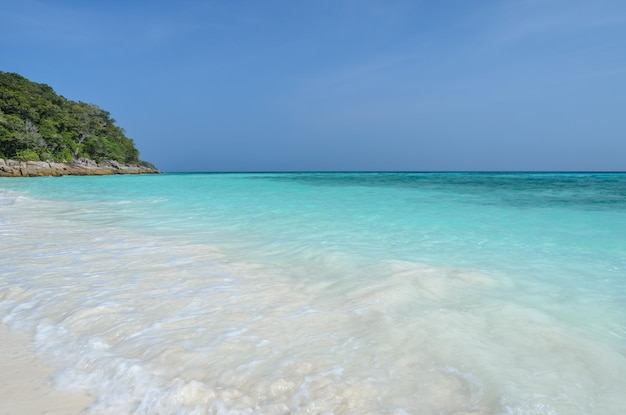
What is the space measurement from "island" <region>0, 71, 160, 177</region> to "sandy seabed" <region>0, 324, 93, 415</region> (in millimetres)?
44147

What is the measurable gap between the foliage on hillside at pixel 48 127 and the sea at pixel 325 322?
43724mm

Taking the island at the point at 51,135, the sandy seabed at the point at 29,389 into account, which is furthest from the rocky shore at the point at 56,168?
the sandy seabed at the point at 29,389

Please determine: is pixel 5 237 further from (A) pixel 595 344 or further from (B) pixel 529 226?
(B) pixel 529 226

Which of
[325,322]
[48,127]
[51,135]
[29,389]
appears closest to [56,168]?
[51,135]

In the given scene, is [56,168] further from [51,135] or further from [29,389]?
[29,389]

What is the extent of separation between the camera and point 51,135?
140 feet

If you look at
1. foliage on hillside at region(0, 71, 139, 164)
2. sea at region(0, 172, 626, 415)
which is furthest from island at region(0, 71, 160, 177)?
sea at region(0, 172, 626, 415)

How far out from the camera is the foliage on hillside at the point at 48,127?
39.3 metres

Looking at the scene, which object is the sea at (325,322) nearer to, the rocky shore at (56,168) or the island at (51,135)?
the rocky shore at (56,168)

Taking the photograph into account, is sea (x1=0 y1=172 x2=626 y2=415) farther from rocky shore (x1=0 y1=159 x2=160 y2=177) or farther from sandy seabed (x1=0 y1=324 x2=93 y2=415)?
rocky shore (x1=0 y1=159 x2=160 y2=177)

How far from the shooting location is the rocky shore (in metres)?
36.2

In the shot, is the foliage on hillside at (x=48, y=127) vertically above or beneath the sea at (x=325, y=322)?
above

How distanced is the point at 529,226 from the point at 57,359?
813 centimetres

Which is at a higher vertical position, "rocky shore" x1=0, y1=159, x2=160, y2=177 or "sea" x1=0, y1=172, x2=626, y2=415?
"rocky shore" x1=0, y1=159, x2=160, y2=177
